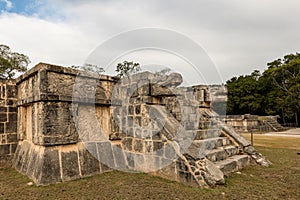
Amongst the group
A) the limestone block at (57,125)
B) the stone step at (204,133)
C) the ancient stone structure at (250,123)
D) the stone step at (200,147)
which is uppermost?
the limestone block at (57,125)

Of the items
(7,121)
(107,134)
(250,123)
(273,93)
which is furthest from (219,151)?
(273,93)

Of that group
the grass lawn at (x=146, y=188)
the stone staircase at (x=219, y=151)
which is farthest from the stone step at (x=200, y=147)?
the grass lawn at (x=146, y=188)

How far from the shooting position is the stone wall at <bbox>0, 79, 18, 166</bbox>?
5.23 meters

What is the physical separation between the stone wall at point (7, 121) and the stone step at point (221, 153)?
493 cm

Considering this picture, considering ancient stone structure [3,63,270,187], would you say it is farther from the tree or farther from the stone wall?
the tree

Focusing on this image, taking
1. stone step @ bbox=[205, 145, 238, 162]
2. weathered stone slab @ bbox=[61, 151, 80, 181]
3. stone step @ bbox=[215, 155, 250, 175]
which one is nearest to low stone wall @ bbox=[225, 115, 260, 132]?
stone step @ bbox=[205, 145, 238, 162]

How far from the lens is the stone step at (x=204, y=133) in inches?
203

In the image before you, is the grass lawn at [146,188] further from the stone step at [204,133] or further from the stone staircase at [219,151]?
the stone step at [204,133]

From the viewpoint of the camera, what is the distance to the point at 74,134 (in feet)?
15.2

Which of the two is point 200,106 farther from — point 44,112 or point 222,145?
point 44,112

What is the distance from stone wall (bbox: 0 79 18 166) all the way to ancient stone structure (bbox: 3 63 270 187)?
0.28ft

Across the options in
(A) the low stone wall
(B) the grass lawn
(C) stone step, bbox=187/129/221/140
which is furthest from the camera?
(A) the low stone wall

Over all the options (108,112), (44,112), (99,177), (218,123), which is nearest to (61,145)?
(44,112)

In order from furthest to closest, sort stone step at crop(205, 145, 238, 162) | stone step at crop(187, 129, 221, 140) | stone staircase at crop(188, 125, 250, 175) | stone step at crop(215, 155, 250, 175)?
stone step at crop(187, 129, 221, 140)
stone step at crop(205, 145, 238, 162)
stone step at crop(215, 155, 250, 175)
stone staircase at crop(188, 125, 250, 175)
